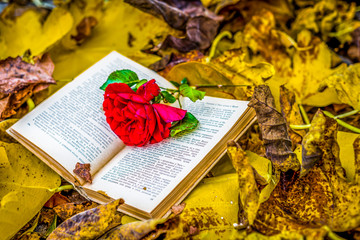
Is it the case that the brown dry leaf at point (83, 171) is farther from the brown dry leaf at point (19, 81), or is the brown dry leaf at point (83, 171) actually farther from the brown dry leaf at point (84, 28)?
the brown dry leaf at point (84, 28)

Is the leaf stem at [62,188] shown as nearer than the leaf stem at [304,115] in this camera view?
Yes

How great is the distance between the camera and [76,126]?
79 cm

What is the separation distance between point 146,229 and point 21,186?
1.07ft

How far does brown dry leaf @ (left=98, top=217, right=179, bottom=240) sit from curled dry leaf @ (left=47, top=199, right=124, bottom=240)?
0.07 ft

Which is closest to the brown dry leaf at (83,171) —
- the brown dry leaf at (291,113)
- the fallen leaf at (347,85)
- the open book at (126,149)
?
the open book at (126,149)

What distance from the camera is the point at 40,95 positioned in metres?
0.94

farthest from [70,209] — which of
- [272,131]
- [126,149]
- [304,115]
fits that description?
[304,115]

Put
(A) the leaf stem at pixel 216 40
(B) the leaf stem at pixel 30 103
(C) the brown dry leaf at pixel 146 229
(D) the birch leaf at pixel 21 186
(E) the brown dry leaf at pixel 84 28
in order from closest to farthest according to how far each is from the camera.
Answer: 1. (C) the brown dry leaf at pixel 146 229
2. (D) the birch leaf at pixel 21 186
3. (B) the leaf stem at pixel 30 103
4. (A) the leaf stem at pixel 216 40
5. (E) the brown dry leaf at pixel 84 28

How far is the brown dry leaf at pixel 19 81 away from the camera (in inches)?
33.3

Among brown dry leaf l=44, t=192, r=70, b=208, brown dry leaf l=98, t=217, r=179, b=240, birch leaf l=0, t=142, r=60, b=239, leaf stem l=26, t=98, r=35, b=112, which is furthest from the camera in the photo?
leaf stem l=26, t=98, r=35, b=112

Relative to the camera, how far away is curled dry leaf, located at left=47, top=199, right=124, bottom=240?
1.94 ft

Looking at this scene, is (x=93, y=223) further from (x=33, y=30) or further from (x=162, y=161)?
(x=33, y=30)

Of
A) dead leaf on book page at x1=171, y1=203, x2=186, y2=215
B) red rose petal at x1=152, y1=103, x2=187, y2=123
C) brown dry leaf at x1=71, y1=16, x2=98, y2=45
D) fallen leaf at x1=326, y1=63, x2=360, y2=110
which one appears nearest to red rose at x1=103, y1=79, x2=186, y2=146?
red rose petal at x1=152, y1=103, x2=187, y2=123

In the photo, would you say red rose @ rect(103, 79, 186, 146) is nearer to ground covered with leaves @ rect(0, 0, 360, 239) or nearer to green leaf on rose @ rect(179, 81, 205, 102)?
green leaf on rose @ rect(179, 81, 205, 102)
